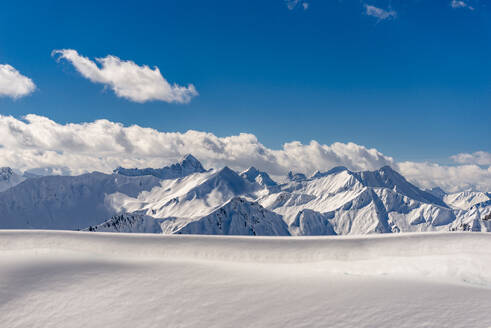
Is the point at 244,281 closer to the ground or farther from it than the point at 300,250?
closer to the ground

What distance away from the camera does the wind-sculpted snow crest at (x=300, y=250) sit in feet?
52.3

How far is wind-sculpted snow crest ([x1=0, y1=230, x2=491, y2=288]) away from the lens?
15.9 metres

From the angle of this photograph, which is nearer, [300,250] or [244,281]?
[244,281]

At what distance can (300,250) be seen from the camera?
18.8m

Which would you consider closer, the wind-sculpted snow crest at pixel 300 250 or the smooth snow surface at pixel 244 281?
the smooth snow surface at pixel 244 281

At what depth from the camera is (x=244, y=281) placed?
13305 mm

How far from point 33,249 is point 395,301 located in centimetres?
1960

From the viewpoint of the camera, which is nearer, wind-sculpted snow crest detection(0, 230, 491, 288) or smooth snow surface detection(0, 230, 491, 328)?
smooth snow surface detection(0, 230, 491, 328)

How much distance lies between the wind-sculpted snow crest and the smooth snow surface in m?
0.06

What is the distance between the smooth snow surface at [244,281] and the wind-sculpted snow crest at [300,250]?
6 cm

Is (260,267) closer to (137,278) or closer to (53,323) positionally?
(137,278)

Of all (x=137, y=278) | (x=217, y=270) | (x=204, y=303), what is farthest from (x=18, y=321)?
(x=217, y=270)

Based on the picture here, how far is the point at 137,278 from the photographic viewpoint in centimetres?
1361

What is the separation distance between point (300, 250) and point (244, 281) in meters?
6.42
